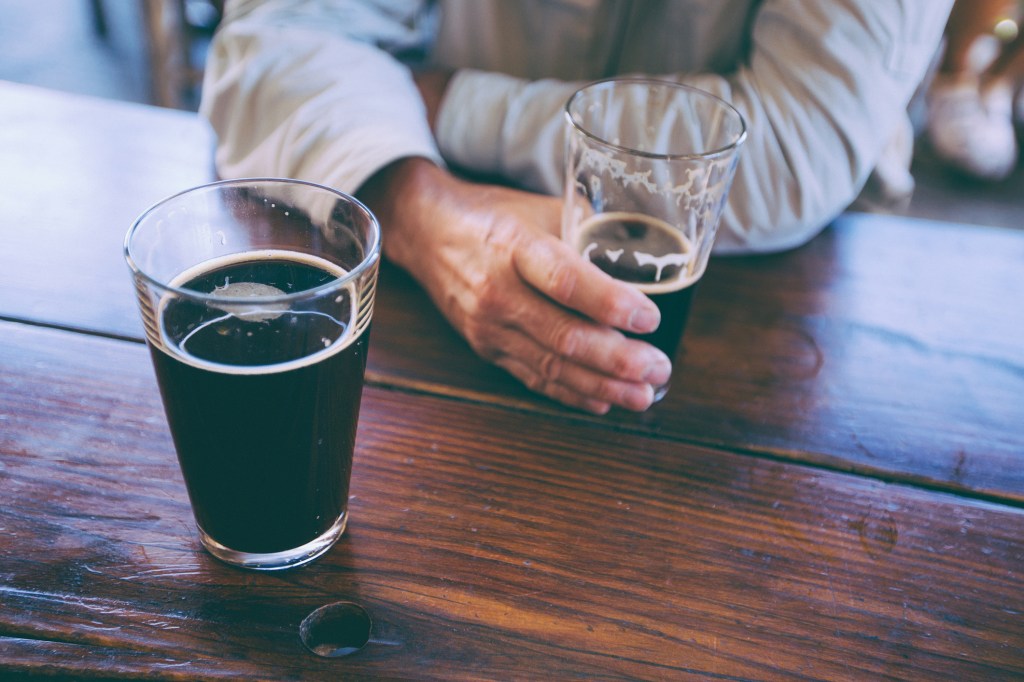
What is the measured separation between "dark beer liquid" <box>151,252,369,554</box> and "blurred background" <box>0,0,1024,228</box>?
2638 millimetres

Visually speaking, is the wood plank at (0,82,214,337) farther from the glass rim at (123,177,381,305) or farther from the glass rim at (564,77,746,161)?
the glass rim at (564,77,746,161)

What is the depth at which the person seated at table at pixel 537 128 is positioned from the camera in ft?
2.66

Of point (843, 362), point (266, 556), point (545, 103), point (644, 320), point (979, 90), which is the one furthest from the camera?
point (979, 90)

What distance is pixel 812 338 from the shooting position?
0.93 m

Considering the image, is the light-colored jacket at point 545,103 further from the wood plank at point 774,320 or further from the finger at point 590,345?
the finger at point 590,345

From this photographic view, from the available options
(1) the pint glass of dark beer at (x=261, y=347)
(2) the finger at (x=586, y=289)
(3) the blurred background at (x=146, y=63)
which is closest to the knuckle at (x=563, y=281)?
(2) the finger at (x=586, y=289)

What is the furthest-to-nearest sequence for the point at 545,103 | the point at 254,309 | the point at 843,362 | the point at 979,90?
the point at 979,90, the point at 545,103, the point at 843,362, the point at 254,309

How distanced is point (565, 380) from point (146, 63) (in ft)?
11.1

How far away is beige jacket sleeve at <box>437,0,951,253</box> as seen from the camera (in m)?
1.05

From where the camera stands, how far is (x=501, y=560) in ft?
2.08

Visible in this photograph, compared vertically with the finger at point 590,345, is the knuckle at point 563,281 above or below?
above

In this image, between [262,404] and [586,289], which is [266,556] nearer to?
[262,404]

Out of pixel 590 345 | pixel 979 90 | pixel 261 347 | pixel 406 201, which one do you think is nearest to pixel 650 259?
pixel 590 345

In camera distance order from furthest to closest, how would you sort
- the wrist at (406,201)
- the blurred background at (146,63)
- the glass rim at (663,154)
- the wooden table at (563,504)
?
the blurred background at (146,63) → the wrist at (406,201) → the glass rim at (663,154) → the wooden table at (563,504)
